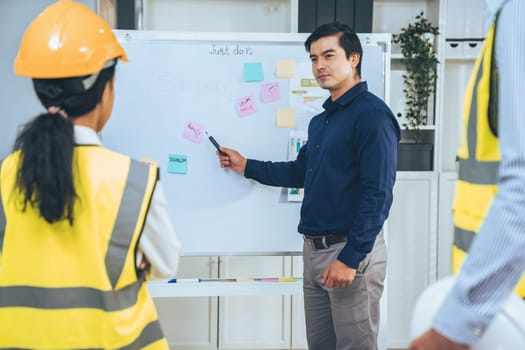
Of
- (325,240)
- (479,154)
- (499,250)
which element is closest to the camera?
(499,250)

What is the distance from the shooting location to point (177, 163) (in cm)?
233

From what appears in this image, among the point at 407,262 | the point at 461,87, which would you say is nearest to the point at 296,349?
the point at 407,262

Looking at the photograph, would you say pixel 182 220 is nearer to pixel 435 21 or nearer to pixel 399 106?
pixel 399 106

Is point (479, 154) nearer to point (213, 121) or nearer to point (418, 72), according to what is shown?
point (213, 121)

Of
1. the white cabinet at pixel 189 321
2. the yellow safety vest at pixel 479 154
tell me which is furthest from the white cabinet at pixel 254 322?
the yellow safety vest at pixel 479 154

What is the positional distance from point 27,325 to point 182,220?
1.25m

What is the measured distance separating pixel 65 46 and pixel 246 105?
1250 millimetres

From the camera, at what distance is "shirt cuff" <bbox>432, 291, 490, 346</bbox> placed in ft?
2.67

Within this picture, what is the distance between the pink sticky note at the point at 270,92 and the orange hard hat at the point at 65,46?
1169 mm

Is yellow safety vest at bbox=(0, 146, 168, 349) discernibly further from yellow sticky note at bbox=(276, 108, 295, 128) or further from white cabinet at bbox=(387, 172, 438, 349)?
white cabinet at bbox=(387, 172, 438, 349)

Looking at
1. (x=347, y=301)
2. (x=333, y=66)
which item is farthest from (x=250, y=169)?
(x=347, y=301)

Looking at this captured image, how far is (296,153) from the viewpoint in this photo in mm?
2375

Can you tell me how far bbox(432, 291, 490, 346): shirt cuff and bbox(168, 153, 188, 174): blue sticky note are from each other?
1.64m

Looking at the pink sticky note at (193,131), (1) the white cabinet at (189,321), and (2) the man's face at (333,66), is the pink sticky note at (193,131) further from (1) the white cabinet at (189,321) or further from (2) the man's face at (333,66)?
(1) the white cabinet at (189,321)
